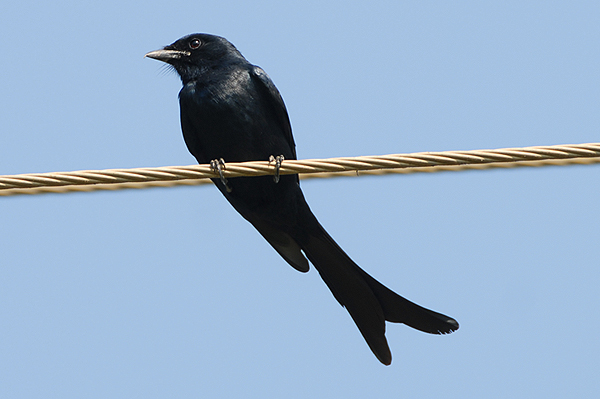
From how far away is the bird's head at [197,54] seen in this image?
563 cm

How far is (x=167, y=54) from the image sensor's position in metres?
5.87

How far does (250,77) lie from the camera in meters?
5.41

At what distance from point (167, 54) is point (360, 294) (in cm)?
237

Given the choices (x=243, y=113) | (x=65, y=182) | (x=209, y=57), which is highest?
(x=209, y=57)

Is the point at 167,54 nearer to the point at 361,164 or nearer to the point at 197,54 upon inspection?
the point at 197,54

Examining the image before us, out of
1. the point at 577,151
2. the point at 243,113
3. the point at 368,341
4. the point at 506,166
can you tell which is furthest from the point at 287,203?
the point at 577,151

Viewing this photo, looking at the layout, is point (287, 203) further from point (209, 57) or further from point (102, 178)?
point (102, 178)

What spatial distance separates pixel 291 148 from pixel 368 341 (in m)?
1.51

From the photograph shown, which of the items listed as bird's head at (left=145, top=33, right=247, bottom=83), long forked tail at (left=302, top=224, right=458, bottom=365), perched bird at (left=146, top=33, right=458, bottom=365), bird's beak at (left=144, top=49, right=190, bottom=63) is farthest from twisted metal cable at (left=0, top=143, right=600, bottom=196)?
bird's beak at (left=144, top=49, right=190, bottom=63)

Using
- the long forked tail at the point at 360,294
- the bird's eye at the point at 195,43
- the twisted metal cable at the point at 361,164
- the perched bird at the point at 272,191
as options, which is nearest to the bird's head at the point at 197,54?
the bird's eye at the point at 195,43

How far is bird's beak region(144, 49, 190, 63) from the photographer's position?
5797 mm

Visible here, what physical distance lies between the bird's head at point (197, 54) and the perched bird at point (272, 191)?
14 cm

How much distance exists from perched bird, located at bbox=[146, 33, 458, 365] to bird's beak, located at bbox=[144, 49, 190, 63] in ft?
1.26

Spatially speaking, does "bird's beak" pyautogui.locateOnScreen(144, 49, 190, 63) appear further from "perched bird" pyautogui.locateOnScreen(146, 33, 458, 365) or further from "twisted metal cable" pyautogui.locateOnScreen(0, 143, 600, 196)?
"twisted metal cable" pyautogui.locateOnScreen(0, 143, 600, 196)
